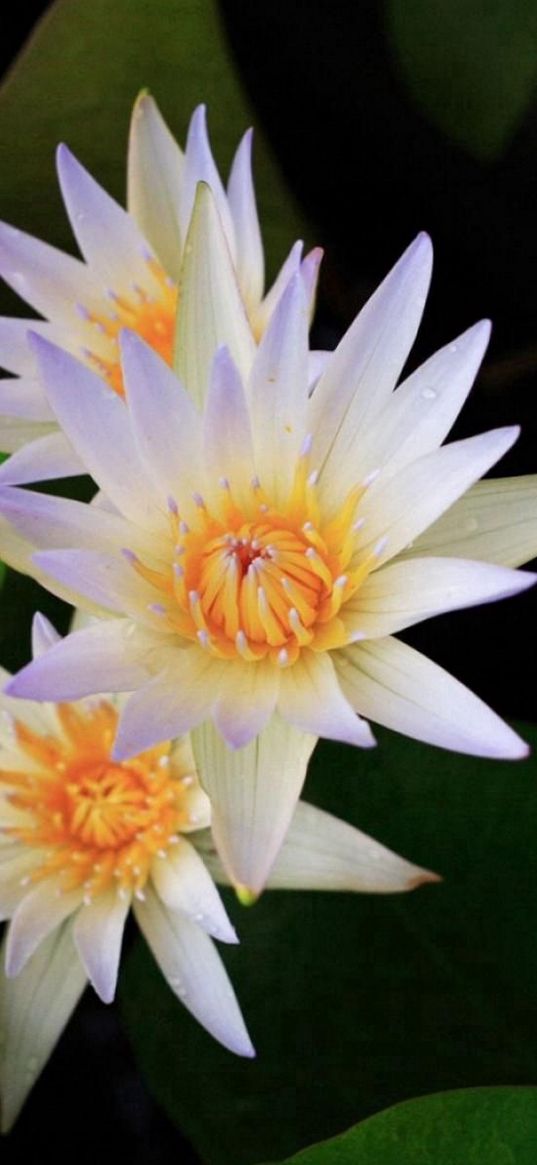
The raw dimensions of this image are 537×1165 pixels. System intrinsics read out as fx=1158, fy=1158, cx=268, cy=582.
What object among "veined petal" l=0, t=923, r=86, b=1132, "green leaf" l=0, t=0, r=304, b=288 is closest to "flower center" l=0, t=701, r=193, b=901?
"veined petal" l=0, t=923, r=86, b=1132

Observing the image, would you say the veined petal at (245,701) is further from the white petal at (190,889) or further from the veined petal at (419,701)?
the white petal at (190,889)

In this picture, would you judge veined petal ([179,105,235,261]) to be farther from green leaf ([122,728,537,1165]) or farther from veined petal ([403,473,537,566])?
green leaf ([122,728,537,1165])

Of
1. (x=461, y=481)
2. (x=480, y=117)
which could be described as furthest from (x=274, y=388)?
(x=480, y=117)

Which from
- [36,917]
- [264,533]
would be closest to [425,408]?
[264,533]

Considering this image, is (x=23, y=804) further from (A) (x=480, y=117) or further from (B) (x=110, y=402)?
(A) (x=480, y=117)

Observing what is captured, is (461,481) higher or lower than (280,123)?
lower

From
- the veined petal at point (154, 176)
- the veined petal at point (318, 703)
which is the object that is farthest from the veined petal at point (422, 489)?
the veined petal at point (154, 176)

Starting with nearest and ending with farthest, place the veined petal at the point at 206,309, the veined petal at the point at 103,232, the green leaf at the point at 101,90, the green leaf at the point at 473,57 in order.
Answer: the veined petal at the point at 206,309
the veined petal at the point at 103,232
the green leaf at the point at 101,90
the green leaf at the point at 473,57

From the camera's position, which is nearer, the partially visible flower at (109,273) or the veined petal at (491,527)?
the veined petal at (491,527)
